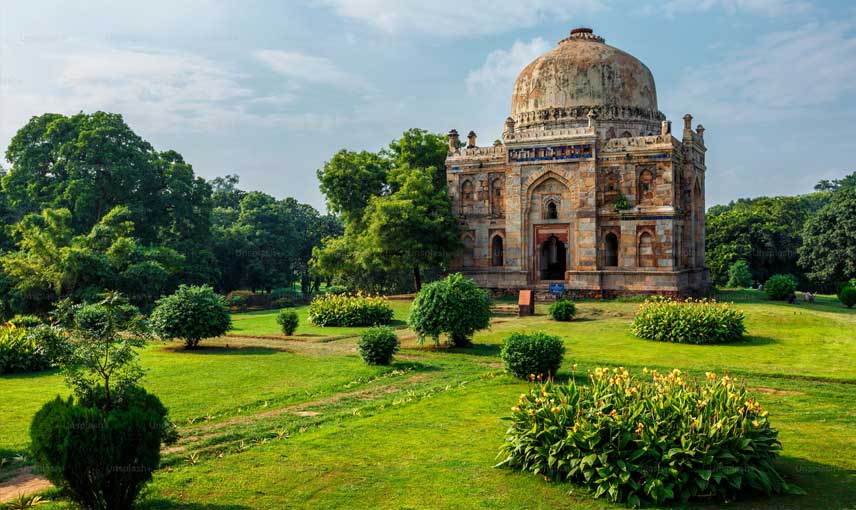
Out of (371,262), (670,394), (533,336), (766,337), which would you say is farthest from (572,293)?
(670,394)

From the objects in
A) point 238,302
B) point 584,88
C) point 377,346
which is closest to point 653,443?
point 377,346

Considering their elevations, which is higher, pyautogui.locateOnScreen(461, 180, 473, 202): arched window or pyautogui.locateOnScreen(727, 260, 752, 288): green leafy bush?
pyautogui.locateOnScreen(461, 180, 473, 202): arched window

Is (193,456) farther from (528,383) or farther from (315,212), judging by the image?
(315,212)

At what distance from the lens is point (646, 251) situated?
3209 cm

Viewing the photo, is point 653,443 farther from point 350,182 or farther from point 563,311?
point 350,182

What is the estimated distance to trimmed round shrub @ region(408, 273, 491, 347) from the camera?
18.8 m

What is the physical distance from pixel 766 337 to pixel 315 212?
4862cm

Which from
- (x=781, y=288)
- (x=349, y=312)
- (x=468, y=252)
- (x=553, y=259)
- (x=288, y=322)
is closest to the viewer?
(x=288, y=322)

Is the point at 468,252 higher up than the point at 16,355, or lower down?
higher up

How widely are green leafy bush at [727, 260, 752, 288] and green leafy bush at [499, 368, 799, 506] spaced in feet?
121

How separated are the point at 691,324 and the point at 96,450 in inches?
678

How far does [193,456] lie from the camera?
9.23 m

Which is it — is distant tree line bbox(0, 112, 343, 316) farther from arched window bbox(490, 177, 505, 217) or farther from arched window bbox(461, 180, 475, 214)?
arched window bbox(490, 177, 505, 217)

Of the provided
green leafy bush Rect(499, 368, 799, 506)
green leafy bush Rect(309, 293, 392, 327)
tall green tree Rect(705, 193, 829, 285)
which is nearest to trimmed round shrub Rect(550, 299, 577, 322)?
green leafy bush Rect(309, 293, 392, 327)
